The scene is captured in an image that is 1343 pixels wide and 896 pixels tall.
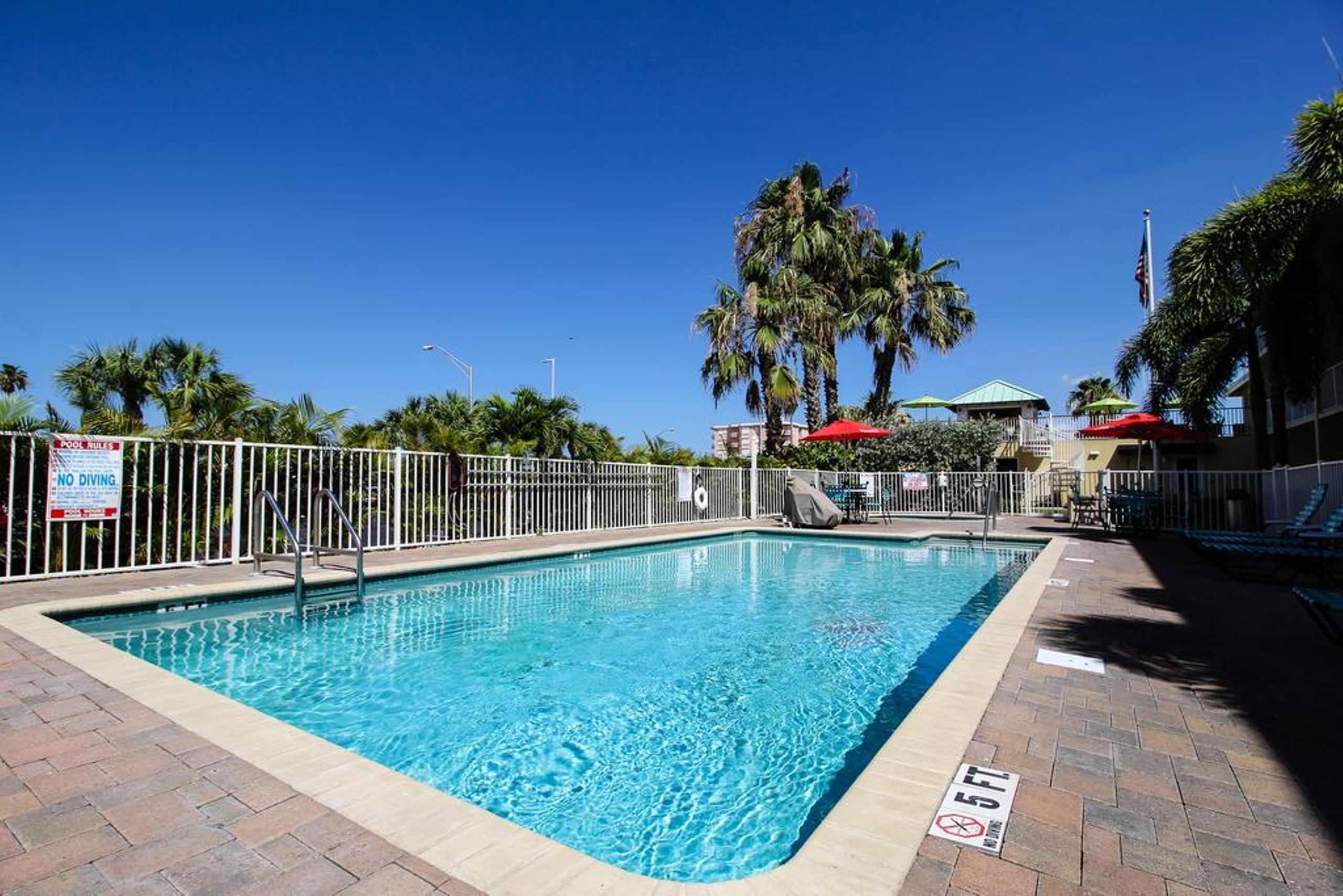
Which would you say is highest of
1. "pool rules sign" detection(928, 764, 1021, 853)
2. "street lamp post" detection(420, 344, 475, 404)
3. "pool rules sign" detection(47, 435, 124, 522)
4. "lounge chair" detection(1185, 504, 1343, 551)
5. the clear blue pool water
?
"street lamp post" detection(420, 344, 475, 404)

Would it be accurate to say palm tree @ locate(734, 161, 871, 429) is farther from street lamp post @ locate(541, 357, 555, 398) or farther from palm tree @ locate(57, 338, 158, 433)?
palm tree @ locate(57, 338, 158, 433)

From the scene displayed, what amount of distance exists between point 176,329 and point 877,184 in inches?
859

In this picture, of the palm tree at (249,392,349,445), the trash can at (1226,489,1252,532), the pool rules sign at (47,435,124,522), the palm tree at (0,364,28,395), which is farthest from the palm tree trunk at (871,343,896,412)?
the palm tree at (0,364,28,395)

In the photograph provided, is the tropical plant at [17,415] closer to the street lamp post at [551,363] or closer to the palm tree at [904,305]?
the palm tree at [904,305]

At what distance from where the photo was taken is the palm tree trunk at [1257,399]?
1362 cm

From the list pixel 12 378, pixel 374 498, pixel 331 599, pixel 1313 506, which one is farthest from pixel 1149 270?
pixel 12 378

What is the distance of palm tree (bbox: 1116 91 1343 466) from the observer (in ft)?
33.1

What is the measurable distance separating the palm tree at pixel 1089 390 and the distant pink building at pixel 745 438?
18836 mm

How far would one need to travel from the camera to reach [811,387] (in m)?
19.1

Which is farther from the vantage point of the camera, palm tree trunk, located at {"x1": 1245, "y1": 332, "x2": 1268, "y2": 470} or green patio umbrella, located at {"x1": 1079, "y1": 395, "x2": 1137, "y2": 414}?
green patio umbrella, located at {"x1": 1079, "y1": 395, "x2": 1137, "y2": 414}

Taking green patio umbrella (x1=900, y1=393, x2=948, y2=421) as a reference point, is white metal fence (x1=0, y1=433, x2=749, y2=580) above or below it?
below

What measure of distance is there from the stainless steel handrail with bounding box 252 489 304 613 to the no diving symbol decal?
5.66 metres

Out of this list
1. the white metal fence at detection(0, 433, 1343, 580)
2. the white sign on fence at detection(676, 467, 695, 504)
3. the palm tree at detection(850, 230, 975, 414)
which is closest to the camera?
the white metal fence at detection(0, 433, 1343, 580)

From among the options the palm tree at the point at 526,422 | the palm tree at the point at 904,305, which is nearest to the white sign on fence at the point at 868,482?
the palm tree at the point at 904,305
